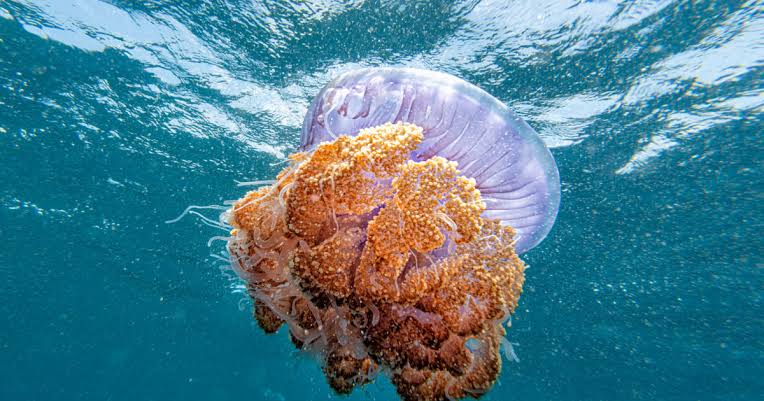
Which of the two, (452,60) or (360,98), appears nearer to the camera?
(360,98)

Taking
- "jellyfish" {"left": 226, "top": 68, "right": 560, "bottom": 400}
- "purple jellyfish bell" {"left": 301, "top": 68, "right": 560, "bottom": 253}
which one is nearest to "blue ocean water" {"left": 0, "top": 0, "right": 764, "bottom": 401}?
"jellyfish" {"left": 226, "top": 68, "right": 560, "bottom": 400}

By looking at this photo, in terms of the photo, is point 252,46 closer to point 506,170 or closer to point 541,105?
point 541,105

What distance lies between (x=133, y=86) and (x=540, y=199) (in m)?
9.29

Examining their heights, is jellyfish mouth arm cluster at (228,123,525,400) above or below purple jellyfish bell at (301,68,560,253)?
below

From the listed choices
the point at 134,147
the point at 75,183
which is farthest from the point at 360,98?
the point at 75,183

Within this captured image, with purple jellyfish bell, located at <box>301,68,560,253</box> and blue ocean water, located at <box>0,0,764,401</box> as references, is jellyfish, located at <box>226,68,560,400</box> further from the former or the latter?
blue ocean water, located at <box>0,0,764,401</box>

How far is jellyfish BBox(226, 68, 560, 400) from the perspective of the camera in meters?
2.09

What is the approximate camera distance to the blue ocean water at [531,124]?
599 cm

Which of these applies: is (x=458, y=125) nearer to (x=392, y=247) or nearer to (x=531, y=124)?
(x=392, y=247)

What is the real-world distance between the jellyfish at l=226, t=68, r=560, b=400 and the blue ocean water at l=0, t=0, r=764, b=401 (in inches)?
31.0

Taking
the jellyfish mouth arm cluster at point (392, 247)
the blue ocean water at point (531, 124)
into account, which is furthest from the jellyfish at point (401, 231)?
the blue ocean water at point (531, 124)

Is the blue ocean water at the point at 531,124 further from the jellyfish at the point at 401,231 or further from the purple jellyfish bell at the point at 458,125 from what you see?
the purple jellyfish bell at the point at 458,125

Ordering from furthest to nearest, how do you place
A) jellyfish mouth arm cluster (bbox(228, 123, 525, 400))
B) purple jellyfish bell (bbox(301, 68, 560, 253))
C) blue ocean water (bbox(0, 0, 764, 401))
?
blue ocean water (bbox(0, 0, 764, 401)), purple jellyfish bell (bbox(301, 68, 560, 253)), jellyfish mouth arm cluster (bbox(228, 123, 525, 400))

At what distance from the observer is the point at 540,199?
265cm
